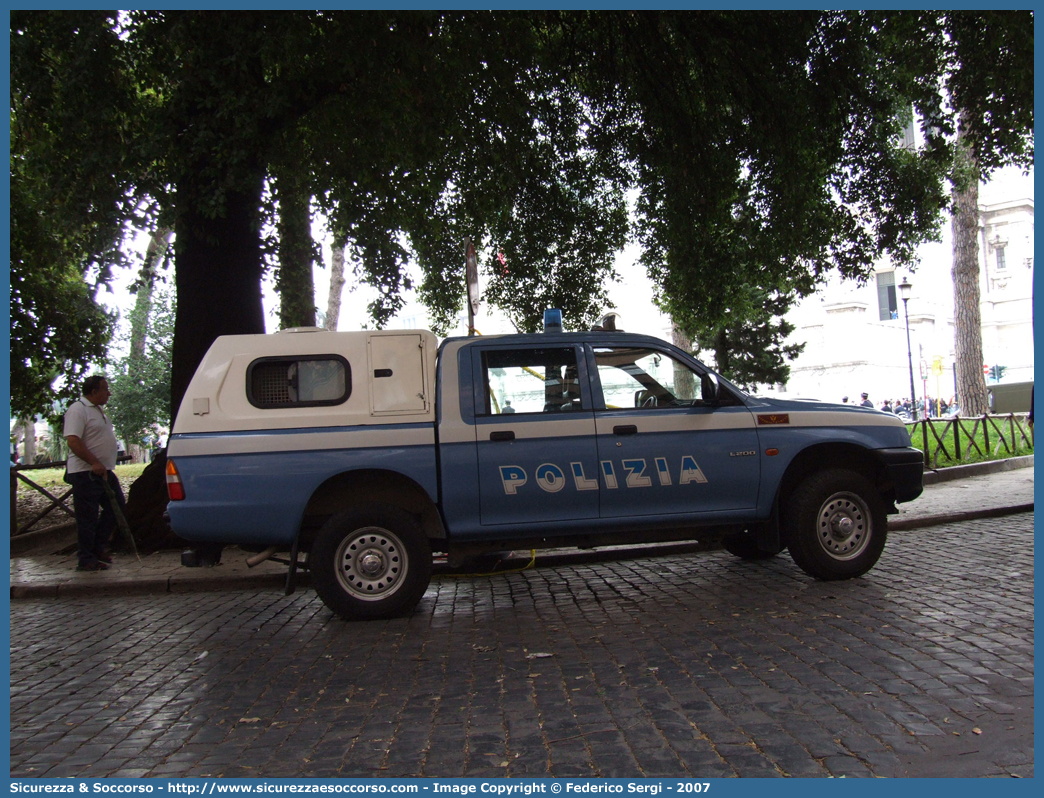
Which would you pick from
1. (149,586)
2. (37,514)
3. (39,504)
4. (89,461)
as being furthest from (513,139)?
(39,504)

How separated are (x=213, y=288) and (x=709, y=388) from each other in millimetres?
6276

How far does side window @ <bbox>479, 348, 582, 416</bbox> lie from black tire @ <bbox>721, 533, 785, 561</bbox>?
2.56m

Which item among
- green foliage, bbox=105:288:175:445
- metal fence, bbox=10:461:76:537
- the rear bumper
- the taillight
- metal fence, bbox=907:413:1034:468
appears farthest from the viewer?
green foliage, bbox=105:288:175:445

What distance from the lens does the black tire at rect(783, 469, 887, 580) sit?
695cm

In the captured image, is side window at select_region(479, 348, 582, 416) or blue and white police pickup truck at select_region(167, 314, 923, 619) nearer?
blue and white police pickup truck at select_region(167, 314, 923, 619)

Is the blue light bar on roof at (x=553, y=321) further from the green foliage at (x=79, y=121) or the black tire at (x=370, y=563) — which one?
the green foliage at (x=79, y=121)

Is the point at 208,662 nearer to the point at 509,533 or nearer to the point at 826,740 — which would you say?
the point at 509,533

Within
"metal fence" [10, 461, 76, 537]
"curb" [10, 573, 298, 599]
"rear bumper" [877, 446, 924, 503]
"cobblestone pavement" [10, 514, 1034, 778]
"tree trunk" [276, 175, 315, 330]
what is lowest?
"curb" [10, 573, 298, 599]

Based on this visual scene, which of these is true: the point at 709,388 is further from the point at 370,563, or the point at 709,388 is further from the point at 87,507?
the point at 87,507

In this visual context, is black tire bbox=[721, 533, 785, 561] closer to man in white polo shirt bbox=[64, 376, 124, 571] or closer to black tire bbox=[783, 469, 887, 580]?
black tire bbox=[783, 469, 887, 580]

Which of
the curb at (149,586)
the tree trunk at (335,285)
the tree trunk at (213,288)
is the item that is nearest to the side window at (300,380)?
the curb at (149,586)

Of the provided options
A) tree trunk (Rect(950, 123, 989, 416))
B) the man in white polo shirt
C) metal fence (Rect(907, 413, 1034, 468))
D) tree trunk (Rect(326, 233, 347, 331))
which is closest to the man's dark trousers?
the man in white polo shirt

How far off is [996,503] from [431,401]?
860 centimetres

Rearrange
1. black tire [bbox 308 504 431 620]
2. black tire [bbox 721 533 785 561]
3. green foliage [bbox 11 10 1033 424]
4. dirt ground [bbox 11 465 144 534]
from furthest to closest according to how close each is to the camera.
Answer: dirt ground [bbox 11 465 144 534] → green foliage [bbox 11 10 1033 424] → black tire [bbox 721 533 785 561] → black tire [bbox 308 504 431 620]
